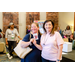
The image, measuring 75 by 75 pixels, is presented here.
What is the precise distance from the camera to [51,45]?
5.04 ft

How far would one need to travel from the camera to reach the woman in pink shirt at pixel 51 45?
5.00ft

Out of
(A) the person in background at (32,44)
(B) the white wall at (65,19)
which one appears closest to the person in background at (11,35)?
(A) the person in background at (32,44)

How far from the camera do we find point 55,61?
1.55 m

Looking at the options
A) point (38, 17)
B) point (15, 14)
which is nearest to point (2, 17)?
point (15, 14)

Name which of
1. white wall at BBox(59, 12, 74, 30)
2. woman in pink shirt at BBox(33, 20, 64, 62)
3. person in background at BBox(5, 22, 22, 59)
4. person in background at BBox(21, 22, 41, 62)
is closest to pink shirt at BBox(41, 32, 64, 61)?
woman in pink shirt at BBox(33, 20, 64, 62)

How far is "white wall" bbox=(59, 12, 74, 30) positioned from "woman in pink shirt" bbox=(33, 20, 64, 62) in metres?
7.95

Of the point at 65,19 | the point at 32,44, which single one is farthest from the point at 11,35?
the point at 65,19

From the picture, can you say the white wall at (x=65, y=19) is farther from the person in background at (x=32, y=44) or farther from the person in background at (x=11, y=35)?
the person in background at (x=32, y=44)

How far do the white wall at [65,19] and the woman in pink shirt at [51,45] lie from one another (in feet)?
26.1

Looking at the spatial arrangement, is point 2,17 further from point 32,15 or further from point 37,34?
point 37,34

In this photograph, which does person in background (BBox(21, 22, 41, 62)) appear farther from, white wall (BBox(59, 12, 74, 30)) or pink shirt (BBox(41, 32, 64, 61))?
white wall (BBox(59, 12, 74, 30))

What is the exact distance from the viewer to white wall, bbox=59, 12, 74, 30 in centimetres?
911

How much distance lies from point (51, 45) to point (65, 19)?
8.62m

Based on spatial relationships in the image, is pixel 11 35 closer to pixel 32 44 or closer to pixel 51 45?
A: pixel 32 44
